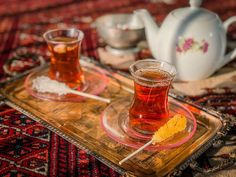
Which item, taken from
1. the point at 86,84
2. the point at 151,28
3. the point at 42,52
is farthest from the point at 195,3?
the point at 42,52

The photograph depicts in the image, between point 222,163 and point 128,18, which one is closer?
point 222,163

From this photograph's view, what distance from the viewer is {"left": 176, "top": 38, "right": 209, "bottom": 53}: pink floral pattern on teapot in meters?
0.94

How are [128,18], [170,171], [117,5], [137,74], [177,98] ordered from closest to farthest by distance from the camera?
[170,171], [137,74], [177,98], [128,18], [117,5]

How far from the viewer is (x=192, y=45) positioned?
0.94m

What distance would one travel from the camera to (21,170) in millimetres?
649

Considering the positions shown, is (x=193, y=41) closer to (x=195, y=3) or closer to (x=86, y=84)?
(x=195, y=3)

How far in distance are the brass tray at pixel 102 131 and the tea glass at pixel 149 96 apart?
0.06 meters

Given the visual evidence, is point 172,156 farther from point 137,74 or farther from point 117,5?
point 117,5

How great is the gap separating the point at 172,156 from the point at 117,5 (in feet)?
3.82

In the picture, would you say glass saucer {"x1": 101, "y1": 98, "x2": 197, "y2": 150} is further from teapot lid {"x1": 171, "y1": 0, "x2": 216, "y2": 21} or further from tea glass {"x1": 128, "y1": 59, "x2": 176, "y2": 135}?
teapot lid {"x1": 171, "y1": 0, "x2": 216, "y2": 21}

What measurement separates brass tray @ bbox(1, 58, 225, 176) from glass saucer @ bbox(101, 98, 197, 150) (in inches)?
0.5

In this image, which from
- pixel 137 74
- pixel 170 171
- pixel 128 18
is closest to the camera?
pixel 170 171

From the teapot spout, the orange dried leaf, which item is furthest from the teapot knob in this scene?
the orange dried leaf

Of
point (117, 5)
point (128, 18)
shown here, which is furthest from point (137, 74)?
point (117, 5)
